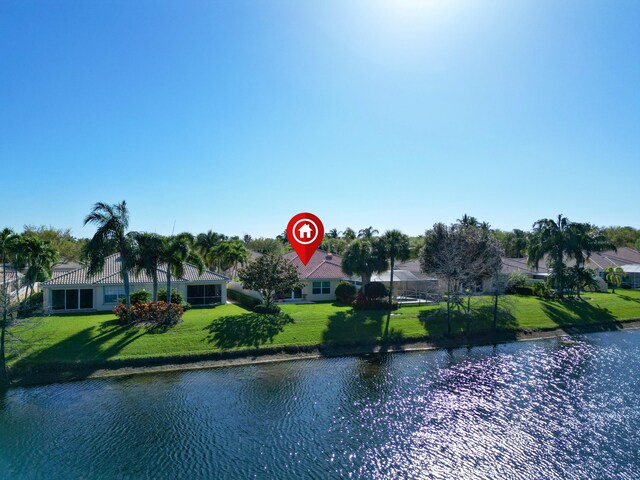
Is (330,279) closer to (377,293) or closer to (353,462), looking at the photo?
(377,293)

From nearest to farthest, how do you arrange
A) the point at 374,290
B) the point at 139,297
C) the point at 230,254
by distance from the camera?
the point at 139,297
the point at 374,290
the point at 230,254

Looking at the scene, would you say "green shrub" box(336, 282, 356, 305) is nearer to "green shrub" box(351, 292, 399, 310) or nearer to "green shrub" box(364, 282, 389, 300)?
"green shrub" box(364, 282, 389, 300)

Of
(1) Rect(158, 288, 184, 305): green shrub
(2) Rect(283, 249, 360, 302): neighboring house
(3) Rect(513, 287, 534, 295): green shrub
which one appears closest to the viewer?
(1) Rect(158, 288, 184, 305): green shrub

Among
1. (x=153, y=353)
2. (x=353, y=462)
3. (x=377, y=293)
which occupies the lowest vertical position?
(x=353, y=462)

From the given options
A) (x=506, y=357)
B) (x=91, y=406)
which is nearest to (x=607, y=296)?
(x=506, y=357)

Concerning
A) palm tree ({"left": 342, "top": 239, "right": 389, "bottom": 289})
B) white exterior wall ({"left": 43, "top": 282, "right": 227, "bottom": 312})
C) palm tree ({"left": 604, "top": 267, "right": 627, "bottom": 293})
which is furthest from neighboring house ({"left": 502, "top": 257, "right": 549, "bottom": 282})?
white exterior wall ({"left": 43, "top": 282, "right": 227, "bottom": 312})

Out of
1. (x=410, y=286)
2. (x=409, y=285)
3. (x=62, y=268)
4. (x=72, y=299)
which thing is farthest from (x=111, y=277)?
(x=410, y=286)

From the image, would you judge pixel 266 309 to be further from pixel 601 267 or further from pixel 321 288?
pixel 601 267
